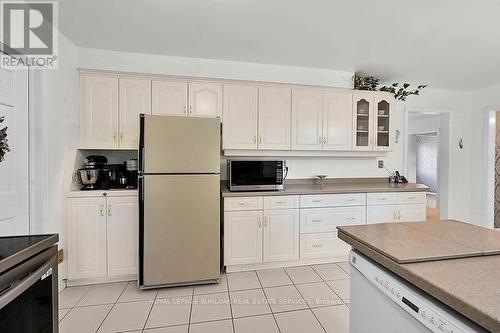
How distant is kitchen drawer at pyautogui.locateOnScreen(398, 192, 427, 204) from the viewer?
3.15 m

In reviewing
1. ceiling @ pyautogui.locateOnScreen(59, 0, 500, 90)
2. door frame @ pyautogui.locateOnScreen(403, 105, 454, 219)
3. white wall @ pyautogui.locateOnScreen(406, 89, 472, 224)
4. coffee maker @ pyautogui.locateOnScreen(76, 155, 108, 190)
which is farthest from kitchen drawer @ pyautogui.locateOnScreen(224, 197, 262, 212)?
white wall @ pyautogui.locateOnScreen(406, 89, 472, 224)

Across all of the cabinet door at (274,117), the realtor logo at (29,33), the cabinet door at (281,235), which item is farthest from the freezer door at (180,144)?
the realtor logo at (29,33)

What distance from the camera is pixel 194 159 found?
2.37 meters

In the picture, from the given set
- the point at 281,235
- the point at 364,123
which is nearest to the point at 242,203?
the point at 281,235

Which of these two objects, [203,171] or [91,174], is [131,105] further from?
[203,171]

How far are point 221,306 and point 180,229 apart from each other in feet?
2.54

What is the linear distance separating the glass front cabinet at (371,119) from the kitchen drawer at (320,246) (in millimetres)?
1270

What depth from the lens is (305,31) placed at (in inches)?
91.6

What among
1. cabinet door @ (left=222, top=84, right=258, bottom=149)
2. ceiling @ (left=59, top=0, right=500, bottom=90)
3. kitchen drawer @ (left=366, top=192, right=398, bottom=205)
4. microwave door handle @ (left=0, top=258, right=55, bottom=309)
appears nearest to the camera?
microwave door handle @ (left=0, top=258, right=55, bottom=309)

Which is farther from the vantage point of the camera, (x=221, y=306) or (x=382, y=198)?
(x=382, y=198)

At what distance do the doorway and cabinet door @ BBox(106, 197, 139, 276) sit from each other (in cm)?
393

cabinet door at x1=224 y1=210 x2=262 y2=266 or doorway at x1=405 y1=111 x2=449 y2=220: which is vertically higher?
doorway at x1=405 y1=111 x2=449 y2=220

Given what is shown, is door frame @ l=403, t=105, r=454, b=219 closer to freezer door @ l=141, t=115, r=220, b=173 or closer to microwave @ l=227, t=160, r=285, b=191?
microwave @ l=227, t=160, r=285, b=191

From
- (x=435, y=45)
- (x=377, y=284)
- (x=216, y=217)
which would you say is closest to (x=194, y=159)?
(x=216, y=217)
